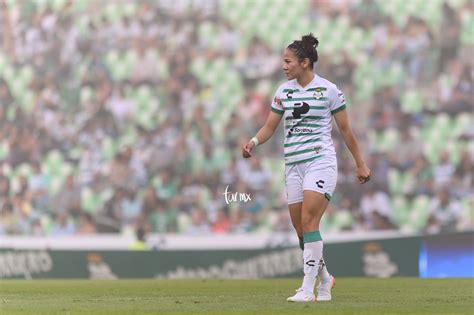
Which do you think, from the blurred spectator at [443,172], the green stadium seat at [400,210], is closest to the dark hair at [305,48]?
the green stadium seat at [400,210]

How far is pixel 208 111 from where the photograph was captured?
1895 centimetres

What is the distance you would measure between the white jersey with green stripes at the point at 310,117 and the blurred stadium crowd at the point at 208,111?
32.3ft

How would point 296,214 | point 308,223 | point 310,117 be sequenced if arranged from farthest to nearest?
point 296,214 < point 310,117 < point 308,223

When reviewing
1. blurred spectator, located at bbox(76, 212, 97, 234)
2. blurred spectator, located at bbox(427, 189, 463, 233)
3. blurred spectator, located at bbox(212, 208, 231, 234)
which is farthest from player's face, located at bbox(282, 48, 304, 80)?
blurred spectator, located at bbox(76, 212, 97, 234)

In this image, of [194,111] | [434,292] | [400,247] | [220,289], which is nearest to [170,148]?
[194,111]

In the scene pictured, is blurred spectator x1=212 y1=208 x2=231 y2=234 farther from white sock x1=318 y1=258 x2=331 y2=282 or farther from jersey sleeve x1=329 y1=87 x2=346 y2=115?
jersey sleeve x1=329 y1=87 x2=346 y2=115

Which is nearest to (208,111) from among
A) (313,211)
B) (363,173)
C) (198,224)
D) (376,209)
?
(198,224)

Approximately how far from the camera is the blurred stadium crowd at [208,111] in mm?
18156

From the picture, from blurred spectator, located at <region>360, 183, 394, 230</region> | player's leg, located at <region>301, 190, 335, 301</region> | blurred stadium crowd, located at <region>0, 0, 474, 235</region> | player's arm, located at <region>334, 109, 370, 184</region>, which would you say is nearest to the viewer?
player's leg, located at <region>301, 190, 335, 301</region>

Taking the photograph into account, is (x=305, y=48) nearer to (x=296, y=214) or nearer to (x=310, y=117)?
(x=310, y=117)

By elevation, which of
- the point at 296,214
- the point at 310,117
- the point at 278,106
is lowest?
the point at 296,214

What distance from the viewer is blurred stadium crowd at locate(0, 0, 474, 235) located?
18.2m

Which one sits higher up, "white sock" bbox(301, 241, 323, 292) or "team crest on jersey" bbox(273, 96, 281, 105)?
"team crest on jersey" bbox(273, 96, 281, 105)

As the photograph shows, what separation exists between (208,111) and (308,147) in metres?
11.0
